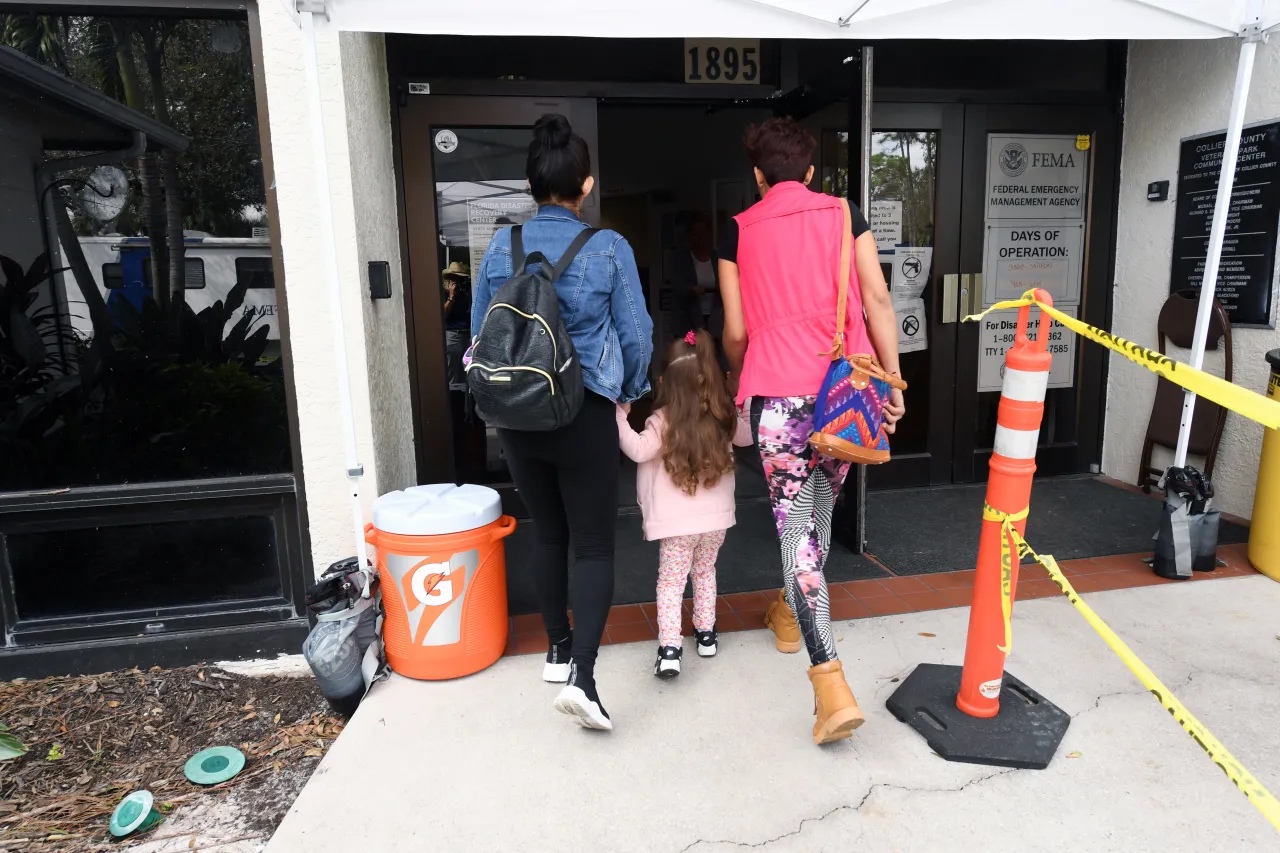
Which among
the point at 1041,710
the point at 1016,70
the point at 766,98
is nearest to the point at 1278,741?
the point at 1041,710

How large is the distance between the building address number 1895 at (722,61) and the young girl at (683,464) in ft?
7.74

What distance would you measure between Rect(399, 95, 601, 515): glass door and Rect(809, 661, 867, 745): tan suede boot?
2637mm

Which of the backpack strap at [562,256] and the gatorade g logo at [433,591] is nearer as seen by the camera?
the backpack strap at [562,256]

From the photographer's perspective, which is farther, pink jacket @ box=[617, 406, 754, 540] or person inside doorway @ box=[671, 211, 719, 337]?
person inside doorway @ box=[671, 211, 719, 337]

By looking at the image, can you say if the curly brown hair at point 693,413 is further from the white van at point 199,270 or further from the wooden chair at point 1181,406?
the wooden chair at point 1181,406

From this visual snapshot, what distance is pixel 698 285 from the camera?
638cm

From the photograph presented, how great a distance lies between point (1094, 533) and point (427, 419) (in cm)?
371

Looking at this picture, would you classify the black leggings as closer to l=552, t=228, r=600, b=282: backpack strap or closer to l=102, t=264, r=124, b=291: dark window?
l=552, t=228, r=600, b=282: backpack strap

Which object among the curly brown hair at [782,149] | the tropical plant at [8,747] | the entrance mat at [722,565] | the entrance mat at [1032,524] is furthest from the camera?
the entrance mat at [1032,524]

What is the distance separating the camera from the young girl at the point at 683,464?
9.03 feet

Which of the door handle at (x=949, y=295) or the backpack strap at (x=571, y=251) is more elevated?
the backpack strap at (x=571, y=251)

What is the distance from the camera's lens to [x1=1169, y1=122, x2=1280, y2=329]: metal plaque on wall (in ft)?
13.1

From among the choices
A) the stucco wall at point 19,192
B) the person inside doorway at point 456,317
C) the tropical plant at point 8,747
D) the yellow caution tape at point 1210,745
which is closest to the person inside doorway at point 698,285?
the person inside doorway at point 456,317

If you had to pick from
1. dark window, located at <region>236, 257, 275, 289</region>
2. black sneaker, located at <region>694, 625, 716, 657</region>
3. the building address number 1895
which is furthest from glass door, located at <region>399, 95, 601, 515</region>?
black sneaker, located at <region>694, 625, 716, 657</region>
